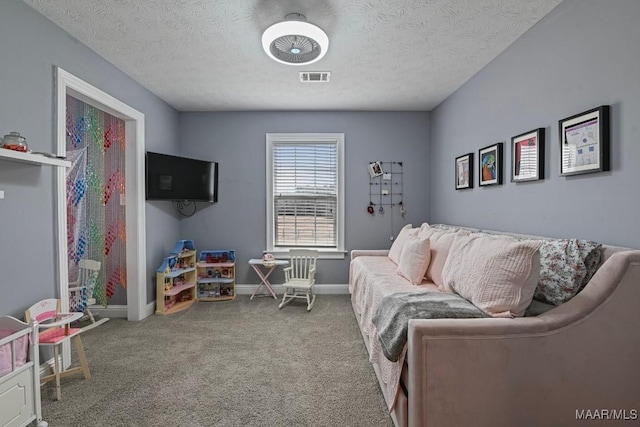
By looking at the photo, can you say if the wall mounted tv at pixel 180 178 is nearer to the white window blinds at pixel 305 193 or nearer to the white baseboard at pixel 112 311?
the white window blinds at pixel 305 193

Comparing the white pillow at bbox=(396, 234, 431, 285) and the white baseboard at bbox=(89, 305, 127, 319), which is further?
the white baseboard at bbox=(89, 305, 127, 319)

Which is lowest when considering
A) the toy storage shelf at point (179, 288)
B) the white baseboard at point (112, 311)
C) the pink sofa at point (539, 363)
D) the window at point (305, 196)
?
the white baseboard at point (112, 311)

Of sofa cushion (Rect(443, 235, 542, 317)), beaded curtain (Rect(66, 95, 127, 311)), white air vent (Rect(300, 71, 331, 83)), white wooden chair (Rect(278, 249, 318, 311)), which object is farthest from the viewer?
white wooden chair (Rect(278, 249, 318, 311))

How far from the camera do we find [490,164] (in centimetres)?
272

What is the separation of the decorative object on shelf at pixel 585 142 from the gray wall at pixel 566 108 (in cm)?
4

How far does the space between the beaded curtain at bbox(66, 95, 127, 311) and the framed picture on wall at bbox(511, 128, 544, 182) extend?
409 cm

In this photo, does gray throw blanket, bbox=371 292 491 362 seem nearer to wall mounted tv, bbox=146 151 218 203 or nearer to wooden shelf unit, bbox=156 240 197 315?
wooden shelf unit, bbox=156 240 197 315

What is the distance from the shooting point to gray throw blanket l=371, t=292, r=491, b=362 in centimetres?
152

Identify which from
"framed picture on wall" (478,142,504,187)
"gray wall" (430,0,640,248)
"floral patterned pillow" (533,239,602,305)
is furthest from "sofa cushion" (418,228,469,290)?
"floral patterned pillow" (533,239,602,305)

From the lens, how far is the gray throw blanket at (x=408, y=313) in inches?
59.8

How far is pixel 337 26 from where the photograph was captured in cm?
221

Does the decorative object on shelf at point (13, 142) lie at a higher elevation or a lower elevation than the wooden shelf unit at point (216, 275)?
higher

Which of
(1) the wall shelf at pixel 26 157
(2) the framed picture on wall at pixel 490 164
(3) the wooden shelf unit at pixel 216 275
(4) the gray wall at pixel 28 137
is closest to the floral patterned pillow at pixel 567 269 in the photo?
(2) the framed picture on wall at pixel 490 164

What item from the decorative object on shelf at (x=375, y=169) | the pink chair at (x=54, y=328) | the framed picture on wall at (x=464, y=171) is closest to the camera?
the pink chair at (x=54, y=328)
